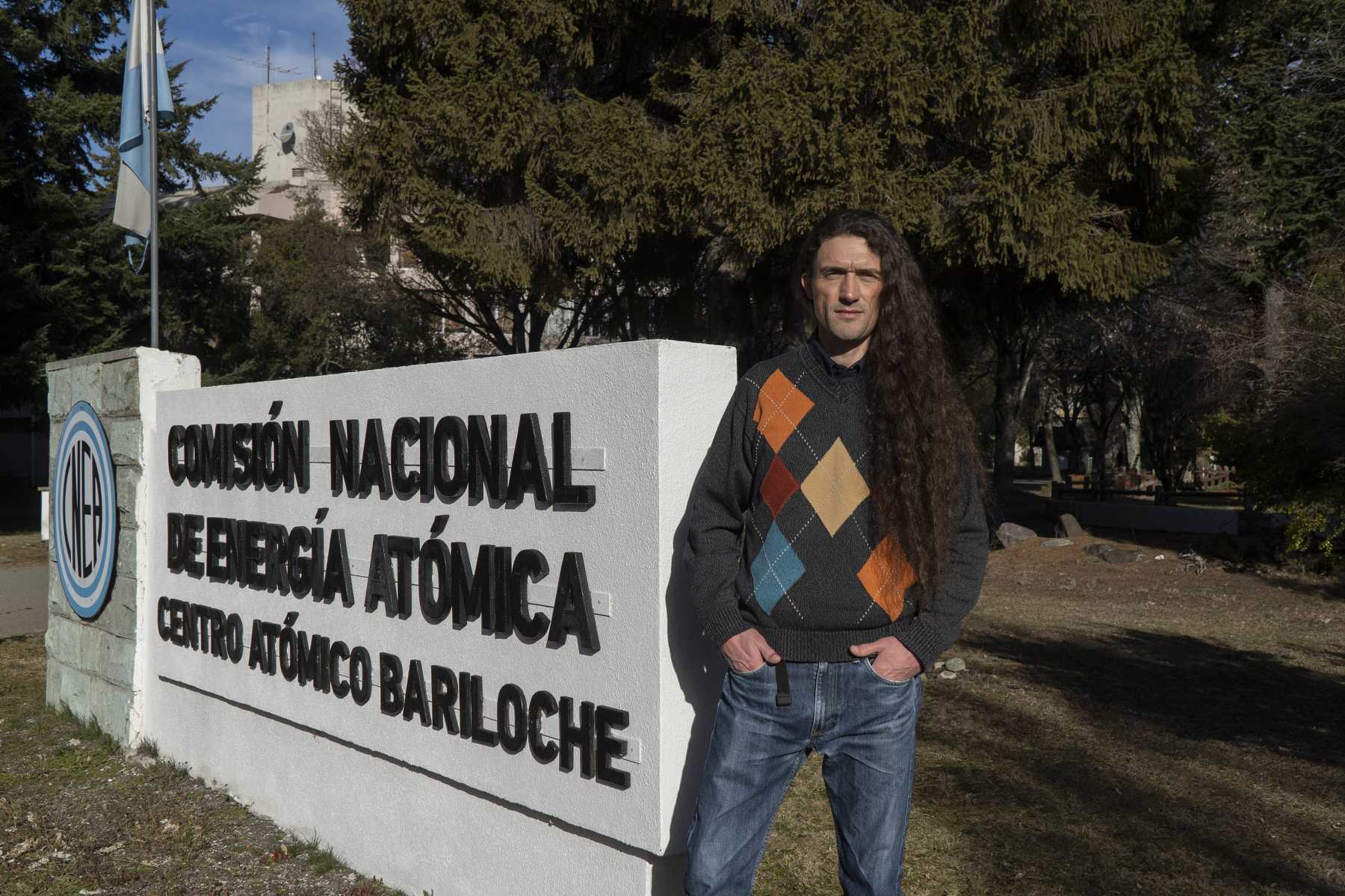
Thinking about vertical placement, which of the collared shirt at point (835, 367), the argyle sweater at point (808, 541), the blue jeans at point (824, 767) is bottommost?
the blue jeans at point (824, 767)

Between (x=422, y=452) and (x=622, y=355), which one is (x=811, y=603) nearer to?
(x=622, y=355)

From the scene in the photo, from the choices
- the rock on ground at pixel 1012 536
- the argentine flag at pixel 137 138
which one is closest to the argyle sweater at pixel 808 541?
the argentine flag at pixel 137 138

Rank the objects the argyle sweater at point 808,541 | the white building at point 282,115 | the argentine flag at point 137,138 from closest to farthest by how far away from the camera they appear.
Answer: the argyle sweater at point 808,541
the argentine flag at point 137,138
the white building at point 282,115

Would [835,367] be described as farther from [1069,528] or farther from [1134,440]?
[1134,440]

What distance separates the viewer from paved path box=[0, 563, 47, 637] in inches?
387

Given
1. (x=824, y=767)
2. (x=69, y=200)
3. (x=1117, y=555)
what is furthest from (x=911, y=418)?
(x=69, y=200)

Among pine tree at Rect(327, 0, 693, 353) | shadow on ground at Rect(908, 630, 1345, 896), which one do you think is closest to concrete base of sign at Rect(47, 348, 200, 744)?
shadow on ground at Rect(908, 630, 1345, 896)

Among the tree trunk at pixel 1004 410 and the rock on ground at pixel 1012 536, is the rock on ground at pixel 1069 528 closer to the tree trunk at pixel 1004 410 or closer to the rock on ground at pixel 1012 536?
the rock on ground at pixel 1012 536

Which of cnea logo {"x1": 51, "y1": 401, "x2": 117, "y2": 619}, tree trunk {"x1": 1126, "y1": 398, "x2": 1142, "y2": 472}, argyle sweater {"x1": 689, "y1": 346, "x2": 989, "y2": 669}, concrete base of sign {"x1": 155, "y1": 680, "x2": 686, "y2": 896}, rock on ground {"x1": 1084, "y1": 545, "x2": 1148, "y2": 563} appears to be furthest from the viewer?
tree trunk {"x1": 1126, "y1": 398, "x2": 1142, "y2": 472}

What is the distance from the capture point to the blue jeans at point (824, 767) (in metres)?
2.49

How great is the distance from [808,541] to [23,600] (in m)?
11.2

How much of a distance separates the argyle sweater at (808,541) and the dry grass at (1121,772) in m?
1.78

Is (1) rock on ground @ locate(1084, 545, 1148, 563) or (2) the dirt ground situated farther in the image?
(1) rock on ground @ locate(1084, 545, 1148, 563)

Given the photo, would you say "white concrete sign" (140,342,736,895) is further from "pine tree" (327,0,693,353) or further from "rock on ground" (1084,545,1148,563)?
"rock on ground" (1084,545,1148,563)
